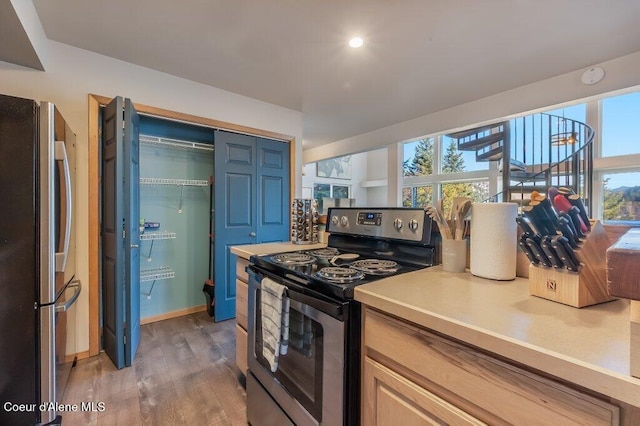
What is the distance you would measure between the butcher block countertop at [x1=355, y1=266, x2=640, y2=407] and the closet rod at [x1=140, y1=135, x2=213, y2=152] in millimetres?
2662

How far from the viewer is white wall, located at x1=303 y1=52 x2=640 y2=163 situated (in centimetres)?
232

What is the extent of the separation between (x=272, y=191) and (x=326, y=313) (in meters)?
2.43

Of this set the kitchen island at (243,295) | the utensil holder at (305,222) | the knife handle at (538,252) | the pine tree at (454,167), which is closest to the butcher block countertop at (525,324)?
the knife handle at (538,252)

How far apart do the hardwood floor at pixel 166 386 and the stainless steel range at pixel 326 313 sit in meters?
0.36

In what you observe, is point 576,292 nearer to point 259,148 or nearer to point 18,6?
point 18,6

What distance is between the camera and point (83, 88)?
2152mm

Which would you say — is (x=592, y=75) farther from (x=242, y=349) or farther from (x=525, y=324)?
(x=242, y=349)

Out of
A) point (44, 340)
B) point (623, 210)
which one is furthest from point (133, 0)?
point (623, 210)

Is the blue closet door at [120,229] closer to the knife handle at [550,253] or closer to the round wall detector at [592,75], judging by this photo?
the knife handle at [550,253]

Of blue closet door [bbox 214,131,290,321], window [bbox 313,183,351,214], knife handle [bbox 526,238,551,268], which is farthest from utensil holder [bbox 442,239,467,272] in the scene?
window [bbox 313,183,351,214]

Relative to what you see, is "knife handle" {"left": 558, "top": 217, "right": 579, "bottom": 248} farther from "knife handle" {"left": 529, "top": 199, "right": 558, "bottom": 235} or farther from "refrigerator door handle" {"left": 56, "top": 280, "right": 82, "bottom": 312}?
"refrigerator door handle" {"left": 56, "top": 280, "right": 82, "bottom": 312}

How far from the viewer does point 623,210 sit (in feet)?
10.4

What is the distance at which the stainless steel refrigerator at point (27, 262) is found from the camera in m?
1.32

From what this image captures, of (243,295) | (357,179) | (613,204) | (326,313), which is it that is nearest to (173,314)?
(243,295)
